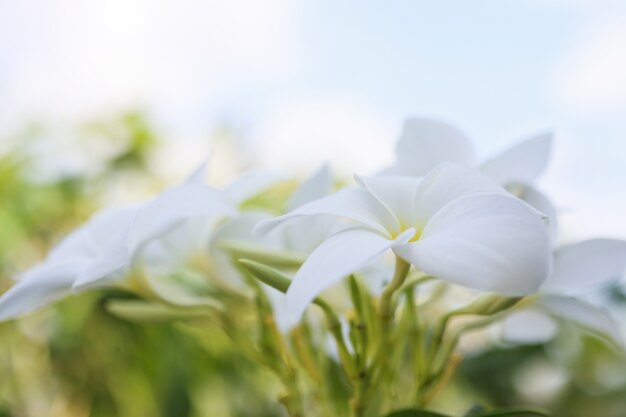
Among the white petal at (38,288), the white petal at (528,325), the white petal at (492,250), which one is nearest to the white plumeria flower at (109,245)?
the white petal at (38,288)

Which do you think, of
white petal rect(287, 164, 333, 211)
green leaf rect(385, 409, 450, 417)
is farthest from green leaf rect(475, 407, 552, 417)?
white petal rect(287, 164, 333, 211)

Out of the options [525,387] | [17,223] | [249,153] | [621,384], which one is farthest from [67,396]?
[621,384]

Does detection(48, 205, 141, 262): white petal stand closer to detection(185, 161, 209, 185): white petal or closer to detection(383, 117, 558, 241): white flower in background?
detection(185, 161, 209, 185): white petal

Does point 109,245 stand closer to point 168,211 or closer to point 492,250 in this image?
point 168,211

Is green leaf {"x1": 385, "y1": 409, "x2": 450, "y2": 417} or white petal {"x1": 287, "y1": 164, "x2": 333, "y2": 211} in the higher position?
white petal {"x1": 287, "y1": 164, "x2": 333, "y2": 211}

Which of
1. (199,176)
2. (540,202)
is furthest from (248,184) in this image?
(540,202)

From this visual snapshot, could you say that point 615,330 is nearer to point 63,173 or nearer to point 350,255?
point 350,255
